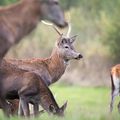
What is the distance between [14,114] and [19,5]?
396 centimetres

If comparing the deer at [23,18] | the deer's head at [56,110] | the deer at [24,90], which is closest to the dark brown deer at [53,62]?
the deer at [24,90]

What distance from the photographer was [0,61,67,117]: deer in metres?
14.6

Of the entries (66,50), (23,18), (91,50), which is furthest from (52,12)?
(91,50)

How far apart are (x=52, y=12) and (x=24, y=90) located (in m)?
2.77

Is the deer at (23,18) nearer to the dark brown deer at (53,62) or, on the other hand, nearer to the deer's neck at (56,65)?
the dark brown deer at (53,62)

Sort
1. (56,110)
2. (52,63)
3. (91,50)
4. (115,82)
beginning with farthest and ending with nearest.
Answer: (91,50), (115,82), (52,63), (56,110)

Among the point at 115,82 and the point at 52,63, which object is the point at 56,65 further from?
the point at 115,82

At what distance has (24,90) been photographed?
14.7m

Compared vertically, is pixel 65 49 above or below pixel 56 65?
above

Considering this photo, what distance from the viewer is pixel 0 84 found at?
14.6 m

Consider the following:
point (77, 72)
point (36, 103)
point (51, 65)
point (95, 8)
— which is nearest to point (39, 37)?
point (77, 72)

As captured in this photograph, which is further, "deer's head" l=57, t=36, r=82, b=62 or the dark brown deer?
"deer's head" l=57, t=36, r=82, b=62

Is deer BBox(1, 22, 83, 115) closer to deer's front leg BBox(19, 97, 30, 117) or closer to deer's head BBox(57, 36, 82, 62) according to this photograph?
deer's head BBox(57, 36, 82, 62)

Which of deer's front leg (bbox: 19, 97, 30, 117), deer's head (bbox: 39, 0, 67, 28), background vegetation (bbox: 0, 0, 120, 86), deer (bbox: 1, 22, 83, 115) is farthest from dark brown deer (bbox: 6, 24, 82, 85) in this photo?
background vegetation (bbox: 0, 0, 120, 86)
